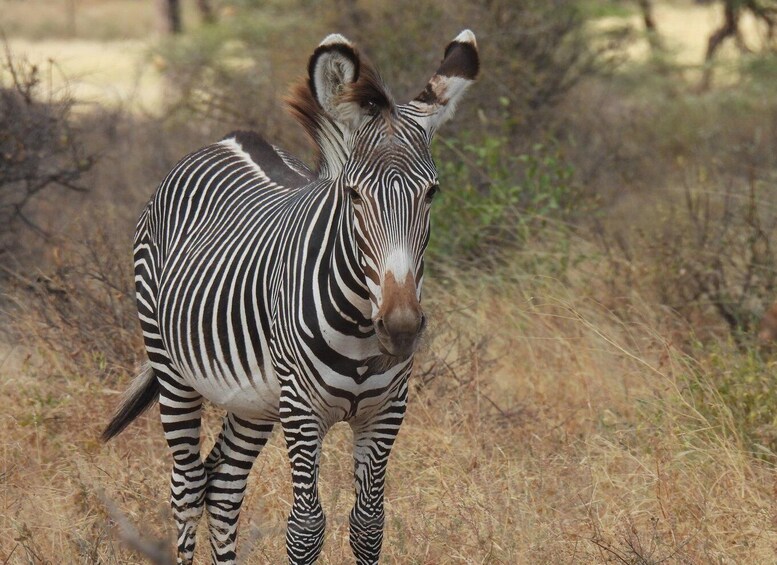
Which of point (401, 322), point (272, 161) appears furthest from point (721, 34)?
point (401, 322)

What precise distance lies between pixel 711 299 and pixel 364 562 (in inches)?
136

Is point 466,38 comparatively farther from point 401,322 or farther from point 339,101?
point 401,322

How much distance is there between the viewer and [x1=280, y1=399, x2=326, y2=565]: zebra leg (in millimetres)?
3496

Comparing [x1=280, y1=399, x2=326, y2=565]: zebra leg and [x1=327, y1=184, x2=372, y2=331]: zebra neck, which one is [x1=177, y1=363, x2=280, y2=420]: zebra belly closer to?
[x1=280, y1=399, x2=326, y2=565]: zebra leg

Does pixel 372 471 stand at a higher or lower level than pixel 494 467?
higher

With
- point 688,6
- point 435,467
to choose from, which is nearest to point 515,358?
point 435,467

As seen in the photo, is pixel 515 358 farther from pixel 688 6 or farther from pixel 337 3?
pixel 688 6

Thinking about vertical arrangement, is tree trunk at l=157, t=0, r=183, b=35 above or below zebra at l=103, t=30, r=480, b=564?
below

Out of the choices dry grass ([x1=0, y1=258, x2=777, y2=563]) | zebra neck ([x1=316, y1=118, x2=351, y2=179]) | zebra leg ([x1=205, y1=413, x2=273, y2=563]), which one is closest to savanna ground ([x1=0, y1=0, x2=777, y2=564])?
dry grass ([x1=0, y1=258, x2=777, y2=563])

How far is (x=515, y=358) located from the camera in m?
6.20

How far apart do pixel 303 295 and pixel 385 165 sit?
525mm

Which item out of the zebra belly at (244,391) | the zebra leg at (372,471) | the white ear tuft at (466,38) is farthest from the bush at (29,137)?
the zebra leg at (372,471)

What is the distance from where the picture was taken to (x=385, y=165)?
10.5 feet

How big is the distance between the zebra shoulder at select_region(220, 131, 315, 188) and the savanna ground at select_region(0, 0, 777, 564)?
123cm
